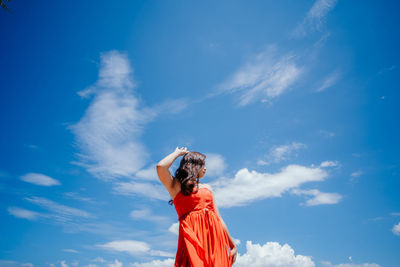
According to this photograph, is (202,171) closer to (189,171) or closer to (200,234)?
(189,171)

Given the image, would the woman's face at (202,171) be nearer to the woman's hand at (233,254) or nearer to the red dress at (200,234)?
the red dress at (200,234)

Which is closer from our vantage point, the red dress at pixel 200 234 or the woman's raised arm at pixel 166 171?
the red dress at pixel 200 234

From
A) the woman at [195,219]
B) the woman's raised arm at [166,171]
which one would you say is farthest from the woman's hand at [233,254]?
the woman's raised arm at [166,171]

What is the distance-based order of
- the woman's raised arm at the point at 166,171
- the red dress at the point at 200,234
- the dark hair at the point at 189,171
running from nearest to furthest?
1. the red dress at the point at 200,234
2. the woman's raised arm at the point at 166,171
3. the dark hair at the point at 189,171

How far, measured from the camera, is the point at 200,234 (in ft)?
12.3

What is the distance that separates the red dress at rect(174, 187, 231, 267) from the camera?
3.59m

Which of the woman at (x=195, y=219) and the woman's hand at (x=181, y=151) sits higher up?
the woman's hand at (x=181, y=151)

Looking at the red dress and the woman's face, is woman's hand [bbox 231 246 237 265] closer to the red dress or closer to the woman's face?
the red dress

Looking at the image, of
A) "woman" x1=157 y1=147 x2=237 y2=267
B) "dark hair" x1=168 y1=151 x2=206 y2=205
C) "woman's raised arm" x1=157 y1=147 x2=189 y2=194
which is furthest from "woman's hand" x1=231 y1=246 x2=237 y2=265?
"woman's raised arm" x1=157 y1=147 x2=189 y2=194

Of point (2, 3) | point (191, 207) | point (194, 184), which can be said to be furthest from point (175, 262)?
point (2, 3)

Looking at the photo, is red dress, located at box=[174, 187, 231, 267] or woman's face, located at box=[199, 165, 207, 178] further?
woman's face, located at box=[199, 165, 207, 178]

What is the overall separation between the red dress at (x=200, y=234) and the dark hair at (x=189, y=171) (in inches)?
4.4

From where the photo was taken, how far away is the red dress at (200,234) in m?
3.59

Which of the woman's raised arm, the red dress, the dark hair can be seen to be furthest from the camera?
the dark hair
